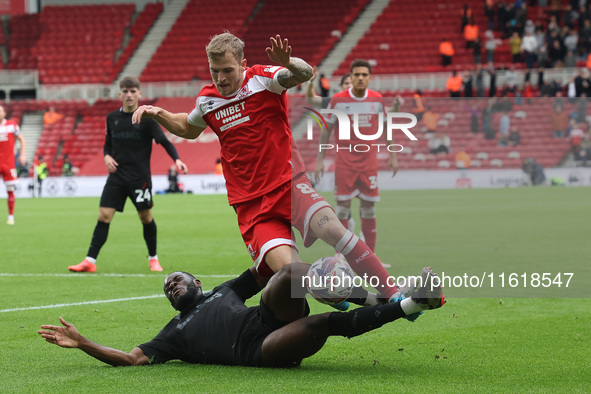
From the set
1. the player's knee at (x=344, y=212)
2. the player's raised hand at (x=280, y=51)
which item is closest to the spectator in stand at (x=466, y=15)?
the player's knee at (x=344, y=212)

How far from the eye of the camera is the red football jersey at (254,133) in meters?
5.31

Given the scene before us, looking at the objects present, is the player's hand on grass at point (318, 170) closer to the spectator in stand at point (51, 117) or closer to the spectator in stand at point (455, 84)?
the spectator in stand at point (455, 84)

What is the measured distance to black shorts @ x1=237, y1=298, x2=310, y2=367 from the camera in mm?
4625

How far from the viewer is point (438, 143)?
5.94 meters

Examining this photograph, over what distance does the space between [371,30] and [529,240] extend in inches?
1173

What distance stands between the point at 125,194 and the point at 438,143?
4855 millimetres

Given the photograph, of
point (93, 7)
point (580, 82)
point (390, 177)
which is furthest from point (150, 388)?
point (93, 7)

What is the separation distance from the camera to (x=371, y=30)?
3528 centimetres

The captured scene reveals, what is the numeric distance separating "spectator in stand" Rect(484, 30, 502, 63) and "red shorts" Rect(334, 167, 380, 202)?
921 inches

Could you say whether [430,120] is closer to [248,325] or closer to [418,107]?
[418,107]

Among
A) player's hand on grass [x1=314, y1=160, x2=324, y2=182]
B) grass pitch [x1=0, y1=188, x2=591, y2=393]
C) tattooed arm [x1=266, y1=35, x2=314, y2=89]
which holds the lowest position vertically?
grass pitch [x1=0, y1=188, x2=591, y2=393]

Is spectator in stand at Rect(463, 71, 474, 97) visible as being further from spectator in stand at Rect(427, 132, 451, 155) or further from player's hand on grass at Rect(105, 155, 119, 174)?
spectator in stand at Rect(427, 132, 451, 155)

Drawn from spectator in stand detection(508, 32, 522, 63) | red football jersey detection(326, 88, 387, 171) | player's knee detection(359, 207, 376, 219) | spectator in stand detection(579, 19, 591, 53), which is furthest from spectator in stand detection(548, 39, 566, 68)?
red football jersey detection(326, 88, 387, 171)

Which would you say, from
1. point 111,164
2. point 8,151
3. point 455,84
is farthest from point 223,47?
point 455,84
